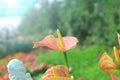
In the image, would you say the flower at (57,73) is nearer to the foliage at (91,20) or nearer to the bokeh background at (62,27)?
the bokeh background at (62,27)

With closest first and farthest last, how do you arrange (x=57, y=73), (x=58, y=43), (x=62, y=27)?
(x=57, y=73) < (x=58, y=43) < (x=62, y=27)

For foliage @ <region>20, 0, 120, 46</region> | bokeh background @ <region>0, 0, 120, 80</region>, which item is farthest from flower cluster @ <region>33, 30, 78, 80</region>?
foliage @ <region>20, 0, 120, 46</region>

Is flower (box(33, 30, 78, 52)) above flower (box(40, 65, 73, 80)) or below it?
above

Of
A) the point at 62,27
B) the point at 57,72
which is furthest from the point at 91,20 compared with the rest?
the point at 57,72

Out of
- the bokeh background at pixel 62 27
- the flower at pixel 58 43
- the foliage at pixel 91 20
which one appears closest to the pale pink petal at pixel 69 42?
the flower at pixel 58 43

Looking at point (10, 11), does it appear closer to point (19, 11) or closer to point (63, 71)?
point (19, 11)

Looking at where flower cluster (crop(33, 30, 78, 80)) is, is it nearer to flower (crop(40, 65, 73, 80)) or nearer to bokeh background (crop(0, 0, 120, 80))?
flower (crop(40, 65, 73, 80))

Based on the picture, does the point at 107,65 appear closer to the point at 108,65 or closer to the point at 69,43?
the point at 108,65
